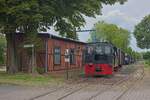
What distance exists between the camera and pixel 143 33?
97.4 m

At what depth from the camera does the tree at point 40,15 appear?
3109 centimetres

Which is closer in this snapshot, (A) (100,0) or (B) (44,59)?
(A) (100,0)

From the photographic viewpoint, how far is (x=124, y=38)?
369 feet

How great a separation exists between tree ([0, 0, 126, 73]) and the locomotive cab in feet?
7.99

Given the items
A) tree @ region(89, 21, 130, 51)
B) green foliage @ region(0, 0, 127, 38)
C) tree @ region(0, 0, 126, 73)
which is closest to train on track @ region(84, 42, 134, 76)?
tree @ region(0, 0, 126, 73)

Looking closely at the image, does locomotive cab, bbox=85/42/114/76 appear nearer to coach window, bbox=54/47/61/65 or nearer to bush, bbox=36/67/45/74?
bush, bbox=36/67/45/74

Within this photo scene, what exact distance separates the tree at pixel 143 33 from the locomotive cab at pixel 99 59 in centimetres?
5688

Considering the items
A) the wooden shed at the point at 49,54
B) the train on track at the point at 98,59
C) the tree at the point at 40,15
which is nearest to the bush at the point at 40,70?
the wooden shed at the point at 49,54

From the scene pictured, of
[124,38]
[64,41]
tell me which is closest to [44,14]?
[64,41]

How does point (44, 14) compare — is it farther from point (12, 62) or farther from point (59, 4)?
point (12, 62)

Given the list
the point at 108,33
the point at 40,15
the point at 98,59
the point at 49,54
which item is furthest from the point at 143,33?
the point at 40,15

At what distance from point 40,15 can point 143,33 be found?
6868 cm

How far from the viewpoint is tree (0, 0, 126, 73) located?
31.1m

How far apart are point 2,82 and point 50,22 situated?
9.03 meters
